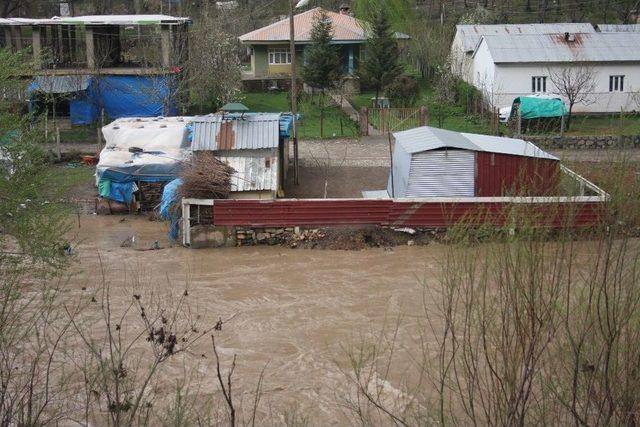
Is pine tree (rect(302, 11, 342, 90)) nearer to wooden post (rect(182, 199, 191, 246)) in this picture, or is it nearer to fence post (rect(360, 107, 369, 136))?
fence post (rect(360, 107, 369, 136))

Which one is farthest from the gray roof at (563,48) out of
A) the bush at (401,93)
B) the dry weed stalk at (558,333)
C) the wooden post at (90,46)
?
the dry weed stalk at (558,333)

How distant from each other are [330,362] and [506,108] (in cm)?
2374

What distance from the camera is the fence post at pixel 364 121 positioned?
33.0 meters

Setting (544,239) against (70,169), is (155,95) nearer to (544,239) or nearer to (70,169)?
(70,169)

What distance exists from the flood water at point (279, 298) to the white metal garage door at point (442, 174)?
1.68 meters

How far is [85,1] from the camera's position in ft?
201

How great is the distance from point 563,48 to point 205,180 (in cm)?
2171

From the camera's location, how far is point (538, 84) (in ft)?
123

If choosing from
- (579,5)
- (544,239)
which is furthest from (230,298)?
(579,5)

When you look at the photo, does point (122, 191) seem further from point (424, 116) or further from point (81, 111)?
point (424, 116)

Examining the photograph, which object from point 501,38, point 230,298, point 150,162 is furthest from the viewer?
point 501,38

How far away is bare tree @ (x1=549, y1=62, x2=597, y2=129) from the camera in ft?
110

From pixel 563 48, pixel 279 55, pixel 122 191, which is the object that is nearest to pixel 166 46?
pixel 279 55

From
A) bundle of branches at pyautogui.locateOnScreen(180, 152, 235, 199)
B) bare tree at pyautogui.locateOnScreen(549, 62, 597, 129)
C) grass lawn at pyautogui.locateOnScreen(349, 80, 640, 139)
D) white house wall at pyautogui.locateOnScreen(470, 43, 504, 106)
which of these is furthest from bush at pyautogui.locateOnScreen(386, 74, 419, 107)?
bundle of branches at pyautogui.locateOnScreen(180, 152, 235, 199)
